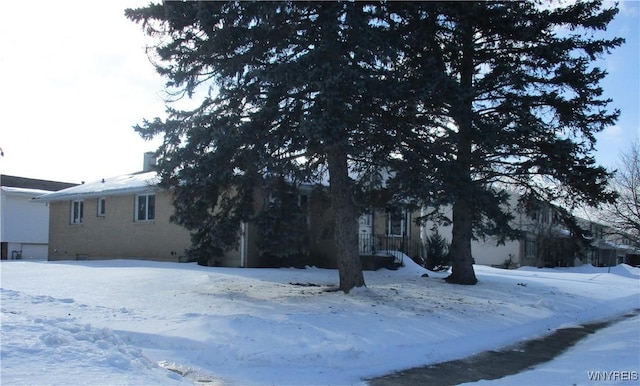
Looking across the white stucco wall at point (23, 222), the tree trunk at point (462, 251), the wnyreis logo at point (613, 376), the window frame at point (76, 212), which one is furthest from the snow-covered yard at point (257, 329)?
the white stucco wall at point (23, 222)

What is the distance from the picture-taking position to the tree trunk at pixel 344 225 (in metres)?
12.2

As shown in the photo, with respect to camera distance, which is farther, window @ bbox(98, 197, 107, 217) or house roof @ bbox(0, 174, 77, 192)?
house roof @ bbox(0, 174, 77, 192)

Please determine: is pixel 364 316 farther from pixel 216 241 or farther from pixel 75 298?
pixel 75 298

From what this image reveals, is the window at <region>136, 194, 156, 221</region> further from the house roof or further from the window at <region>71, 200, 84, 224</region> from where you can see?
the house roof

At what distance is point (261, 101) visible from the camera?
11773mm

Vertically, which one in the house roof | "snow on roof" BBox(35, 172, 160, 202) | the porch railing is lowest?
the porch railing

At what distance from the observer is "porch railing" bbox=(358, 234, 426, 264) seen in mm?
22547

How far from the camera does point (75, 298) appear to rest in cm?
1072

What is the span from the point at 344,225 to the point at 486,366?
16.7 ft

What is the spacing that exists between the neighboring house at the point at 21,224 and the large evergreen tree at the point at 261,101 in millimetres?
25142

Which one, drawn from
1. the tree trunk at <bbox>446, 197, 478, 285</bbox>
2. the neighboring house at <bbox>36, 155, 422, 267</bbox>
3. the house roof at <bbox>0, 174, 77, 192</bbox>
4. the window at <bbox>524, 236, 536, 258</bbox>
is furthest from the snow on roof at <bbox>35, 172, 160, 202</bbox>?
the window at <bbox>524, 236, 536, 258</bbox>

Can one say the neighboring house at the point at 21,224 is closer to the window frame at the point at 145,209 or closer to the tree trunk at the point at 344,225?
the window frame at the point at 145,209

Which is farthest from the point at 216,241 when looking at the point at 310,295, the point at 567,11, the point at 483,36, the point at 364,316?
the point at 567,11

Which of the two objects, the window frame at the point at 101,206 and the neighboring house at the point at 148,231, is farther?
the window frame at the point at 101,206
